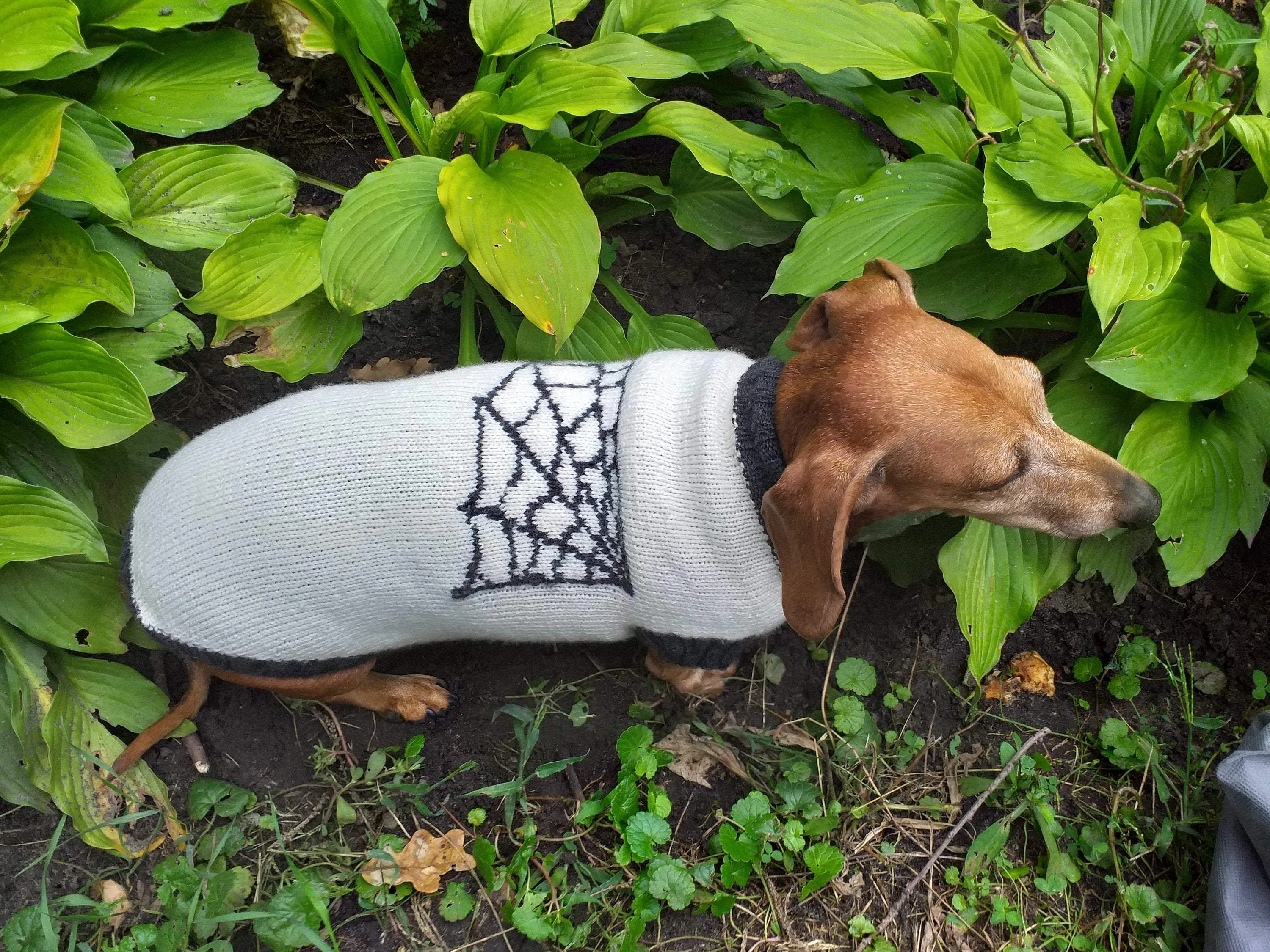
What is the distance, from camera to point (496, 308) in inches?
123

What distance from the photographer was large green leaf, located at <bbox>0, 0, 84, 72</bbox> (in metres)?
2.35

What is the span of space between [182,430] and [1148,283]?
3.14 m

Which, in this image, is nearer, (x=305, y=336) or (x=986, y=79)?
(x=986, y=79)

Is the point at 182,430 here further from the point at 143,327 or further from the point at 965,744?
the point at 965,744

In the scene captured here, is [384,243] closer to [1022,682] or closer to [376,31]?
[376,31]

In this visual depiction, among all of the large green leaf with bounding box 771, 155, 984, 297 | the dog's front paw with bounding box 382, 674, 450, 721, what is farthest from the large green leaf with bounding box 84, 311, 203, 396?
the large green leaf with bounding box 771, 155, 984, 297

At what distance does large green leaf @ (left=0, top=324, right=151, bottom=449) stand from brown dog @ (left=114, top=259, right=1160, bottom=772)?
80 centimetres

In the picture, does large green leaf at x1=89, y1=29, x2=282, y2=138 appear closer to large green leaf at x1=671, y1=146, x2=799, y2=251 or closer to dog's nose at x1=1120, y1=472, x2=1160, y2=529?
large green leaf at x1=671, y1=146, x2=799, y2=251

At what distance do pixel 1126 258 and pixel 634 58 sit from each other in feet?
5.38

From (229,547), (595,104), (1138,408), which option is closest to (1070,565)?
(1138,408)

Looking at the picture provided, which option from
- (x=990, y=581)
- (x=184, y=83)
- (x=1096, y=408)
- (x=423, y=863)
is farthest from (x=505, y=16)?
(x=423, y=863)

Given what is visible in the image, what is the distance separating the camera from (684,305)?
130 inches

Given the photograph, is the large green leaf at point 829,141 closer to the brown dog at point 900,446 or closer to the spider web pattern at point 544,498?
the brown dog at point 900,446

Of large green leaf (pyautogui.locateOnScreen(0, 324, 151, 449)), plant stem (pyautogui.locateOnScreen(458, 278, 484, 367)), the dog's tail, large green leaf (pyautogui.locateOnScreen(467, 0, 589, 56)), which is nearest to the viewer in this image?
large green leaf (pyautogui.locateOnScreen(0, 324, 151, 449))
